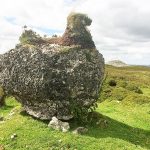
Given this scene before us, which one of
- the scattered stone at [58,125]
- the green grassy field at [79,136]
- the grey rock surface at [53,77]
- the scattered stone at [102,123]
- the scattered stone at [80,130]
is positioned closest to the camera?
the green grassy field at [79,136]

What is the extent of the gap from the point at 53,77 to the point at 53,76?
8cm

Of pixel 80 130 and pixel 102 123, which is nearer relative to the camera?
pixel 80 130

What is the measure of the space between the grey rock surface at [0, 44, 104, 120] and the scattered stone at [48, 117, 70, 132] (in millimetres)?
1562

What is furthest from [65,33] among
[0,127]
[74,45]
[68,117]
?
[0,127]

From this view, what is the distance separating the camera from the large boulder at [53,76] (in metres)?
30.5

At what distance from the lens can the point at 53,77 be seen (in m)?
30.5

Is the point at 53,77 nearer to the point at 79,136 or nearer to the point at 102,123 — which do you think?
the point at 79,136

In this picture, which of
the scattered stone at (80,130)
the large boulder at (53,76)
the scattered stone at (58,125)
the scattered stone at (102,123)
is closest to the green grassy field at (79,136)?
the scattered stone at (102,123)

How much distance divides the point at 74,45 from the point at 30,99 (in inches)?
227

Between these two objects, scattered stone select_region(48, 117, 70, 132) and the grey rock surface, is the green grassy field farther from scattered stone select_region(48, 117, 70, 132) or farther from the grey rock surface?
the grey rock surface

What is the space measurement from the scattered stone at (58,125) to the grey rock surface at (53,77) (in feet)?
5.13

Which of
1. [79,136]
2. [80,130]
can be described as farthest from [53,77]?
[79,136]

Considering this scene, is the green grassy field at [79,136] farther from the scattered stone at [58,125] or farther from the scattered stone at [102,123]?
the scattered stone at [58,125]

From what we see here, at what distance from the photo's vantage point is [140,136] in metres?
32.5
